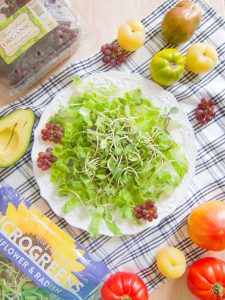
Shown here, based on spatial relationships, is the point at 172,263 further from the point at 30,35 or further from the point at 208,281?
the point at 30,35

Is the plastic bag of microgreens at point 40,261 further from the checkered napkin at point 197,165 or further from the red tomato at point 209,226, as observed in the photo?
the red tomato at point 209,226

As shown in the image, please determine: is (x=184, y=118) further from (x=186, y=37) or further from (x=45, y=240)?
(x=45, y=240)

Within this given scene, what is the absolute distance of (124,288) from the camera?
3.76ft

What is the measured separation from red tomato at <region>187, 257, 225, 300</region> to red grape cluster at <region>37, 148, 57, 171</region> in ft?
1.44

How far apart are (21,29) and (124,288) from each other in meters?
0.68

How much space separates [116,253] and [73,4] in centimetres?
67

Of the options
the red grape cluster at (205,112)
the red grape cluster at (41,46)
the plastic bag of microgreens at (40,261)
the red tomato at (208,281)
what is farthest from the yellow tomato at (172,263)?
the red grape cluster at (41,46)

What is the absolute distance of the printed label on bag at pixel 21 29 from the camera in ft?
3.97

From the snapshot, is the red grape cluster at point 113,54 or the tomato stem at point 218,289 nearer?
the tomato stem at point 218,289

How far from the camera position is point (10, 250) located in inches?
46.6

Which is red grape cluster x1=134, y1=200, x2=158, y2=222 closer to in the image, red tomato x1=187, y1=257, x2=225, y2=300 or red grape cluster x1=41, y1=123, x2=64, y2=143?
red tomato x1=187, y1=257, x2=225, y2=300

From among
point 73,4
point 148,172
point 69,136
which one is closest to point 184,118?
point 148,172

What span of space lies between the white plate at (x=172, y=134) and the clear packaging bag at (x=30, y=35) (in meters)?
0.11

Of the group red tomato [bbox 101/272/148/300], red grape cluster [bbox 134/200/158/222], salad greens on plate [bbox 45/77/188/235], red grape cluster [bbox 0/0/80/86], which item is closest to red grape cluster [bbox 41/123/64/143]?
salad greens on plate [bbox 45/77/188/235]
